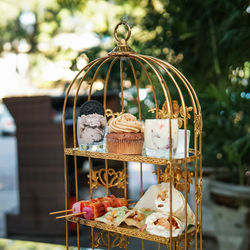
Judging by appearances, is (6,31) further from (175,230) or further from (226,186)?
(175,230)

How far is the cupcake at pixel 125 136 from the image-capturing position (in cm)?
115

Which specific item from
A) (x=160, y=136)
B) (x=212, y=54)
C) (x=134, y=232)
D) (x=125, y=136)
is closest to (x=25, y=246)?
(x=134, y=232)

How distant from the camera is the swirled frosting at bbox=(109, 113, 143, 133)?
46.4 inches

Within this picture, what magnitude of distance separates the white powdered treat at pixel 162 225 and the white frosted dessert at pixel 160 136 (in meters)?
0.19

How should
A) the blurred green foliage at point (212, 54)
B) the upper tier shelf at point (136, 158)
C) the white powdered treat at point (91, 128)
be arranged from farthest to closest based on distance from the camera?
the blurred green foliage at point (212, 54) < the white powdered treat at point (91, 128) < the upper tier shelf at point (136, 158)

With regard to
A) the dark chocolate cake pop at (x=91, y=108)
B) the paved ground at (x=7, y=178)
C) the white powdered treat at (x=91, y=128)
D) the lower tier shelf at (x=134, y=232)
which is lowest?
the paved ground at (x=7, y=178)

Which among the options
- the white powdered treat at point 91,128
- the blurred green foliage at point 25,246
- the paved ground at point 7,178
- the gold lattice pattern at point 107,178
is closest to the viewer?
the white powdered treat at point 91,128

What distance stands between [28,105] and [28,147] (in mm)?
352

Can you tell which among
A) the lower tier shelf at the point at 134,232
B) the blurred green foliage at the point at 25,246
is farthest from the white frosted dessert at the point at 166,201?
the blurred green foliage at the point at 25,246

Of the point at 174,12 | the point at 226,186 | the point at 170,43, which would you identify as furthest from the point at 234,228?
the point at 174,12

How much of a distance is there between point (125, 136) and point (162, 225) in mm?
282

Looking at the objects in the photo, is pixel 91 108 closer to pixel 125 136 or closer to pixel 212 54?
pixel 125 136

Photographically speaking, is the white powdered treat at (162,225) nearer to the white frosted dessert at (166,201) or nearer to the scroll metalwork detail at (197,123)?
the white frosted dessert at (166,201)

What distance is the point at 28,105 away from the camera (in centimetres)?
317
